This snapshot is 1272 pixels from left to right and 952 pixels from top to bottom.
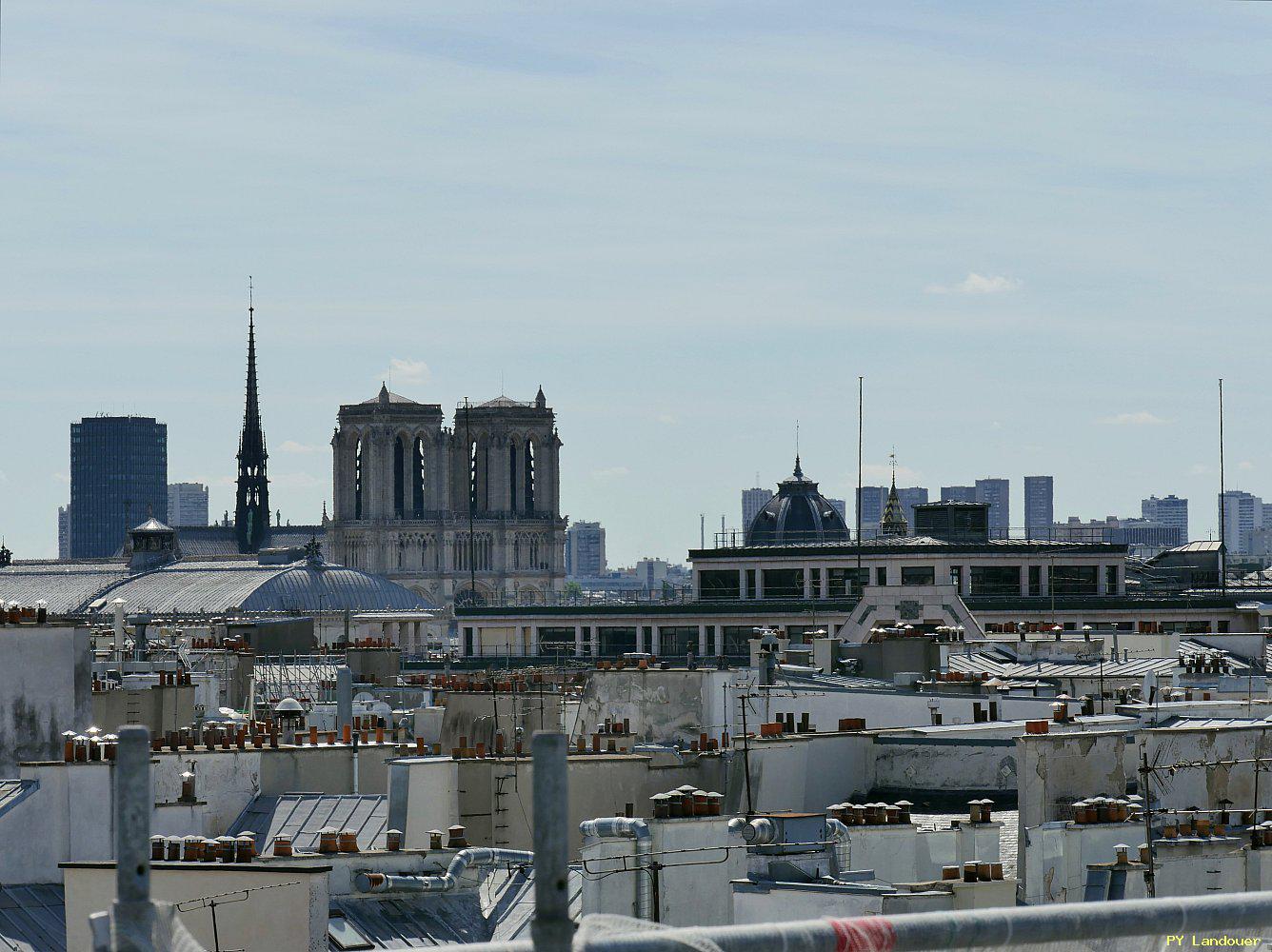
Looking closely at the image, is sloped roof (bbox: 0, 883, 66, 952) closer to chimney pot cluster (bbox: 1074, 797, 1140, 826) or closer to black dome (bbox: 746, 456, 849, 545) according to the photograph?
chimney pot cluster (bbox: 1074, 797, 1140, 826)

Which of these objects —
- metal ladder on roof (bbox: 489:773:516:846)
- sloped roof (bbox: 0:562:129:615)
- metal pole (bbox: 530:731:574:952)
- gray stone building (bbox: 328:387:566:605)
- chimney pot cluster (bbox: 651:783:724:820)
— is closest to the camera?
metal pole (bbox: 530:731:574:952)

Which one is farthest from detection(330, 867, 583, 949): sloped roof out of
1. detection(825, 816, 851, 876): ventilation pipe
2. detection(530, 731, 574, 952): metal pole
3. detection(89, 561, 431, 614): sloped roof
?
detection(89, 561, 431, 614): sloped roof

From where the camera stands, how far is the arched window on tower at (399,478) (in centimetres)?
19825

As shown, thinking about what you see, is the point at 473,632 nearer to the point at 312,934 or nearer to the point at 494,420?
the point at 312,934

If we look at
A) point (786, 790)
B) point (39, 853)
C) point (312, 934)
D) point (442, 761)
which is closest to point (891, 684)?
point (786, 790)

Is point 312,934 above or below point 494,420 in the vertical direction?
below

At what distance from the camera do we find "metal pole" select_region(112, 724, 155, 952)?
585 centimetres

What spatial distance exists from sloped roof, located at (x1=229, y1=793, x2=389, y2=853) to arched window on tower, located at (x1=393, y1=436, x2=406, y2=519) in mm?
172077

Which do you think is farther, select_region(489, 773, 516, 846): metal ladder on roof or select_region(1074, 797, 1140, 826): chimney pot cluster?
select_region(489, 773, 516, 846): metal ladder on roof

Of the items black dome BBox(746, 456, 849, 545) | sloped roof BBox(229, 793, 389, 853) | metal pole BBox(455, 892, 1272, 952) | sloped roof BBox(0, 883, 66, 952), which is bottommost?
sloped roof BBox(0, 883, 66, 952)

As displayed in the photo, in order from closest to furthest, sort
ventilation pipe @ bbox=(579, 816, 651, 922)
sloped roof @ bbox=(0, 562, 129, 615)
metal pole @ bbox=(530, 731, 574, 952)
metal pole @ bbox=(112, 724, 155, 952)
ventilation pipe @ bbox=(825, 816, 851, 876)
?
1. metal pole @ bbox=(112, 724, 155, 952)
2. metal pole @ bbox=(530, 731, 574, 952)
3. ventilation pipe @ bbox=(579, 816, 651, 922)
4. ventilation pipe @ bbox=(825, 816, 851, 876)
5. sloped roof @ bbox=(0, 562, 129, 615)

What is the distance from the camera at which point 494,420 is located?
19375 cm

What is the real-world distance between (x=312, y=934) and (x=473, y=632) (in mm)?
70660

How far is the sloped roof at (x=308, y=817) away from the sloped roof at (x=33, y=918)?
307cm
